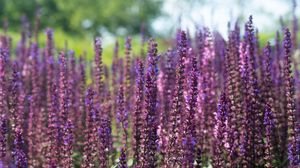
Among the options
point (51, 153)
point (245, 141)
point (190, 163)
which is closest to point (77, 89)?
point (51, 153)

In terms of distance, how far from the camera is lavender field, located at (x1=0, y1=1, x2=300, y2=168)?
4.68 meters

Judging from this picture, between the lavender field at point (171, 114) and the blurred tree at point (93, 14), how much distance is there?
3460cm

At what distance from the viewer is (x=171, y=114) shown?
484 cm

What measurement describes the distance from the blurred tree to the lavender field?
3460 cm

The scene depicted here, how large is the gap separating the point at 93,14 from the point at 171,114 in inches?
1534

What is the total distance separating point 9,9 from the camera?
43281 mm

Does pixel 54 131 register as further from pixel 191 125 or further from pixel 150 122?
pixel 191 125

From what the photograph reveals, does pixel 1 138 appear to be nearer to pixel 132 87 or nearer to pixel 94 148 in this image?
pixel 94 148

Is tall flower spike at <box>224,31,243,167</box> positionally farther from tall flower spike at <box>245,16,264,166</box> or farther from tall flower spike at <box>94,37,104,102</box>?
tall flower spike at <box>94,37,104,102</box>

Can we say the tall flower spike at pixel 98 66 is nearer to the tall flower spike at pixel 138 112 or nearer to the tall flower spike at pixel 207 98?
the tall flower spike at pixel 207 98

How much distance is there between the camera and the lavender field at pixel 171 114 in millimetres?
4680

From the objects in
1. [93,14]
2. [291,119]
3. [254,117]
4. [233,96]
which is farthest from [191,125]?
[93,14]

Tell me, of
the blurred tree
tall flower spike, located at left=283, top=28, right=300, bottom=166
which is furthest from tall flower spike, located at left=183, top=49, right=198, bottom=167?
the blurred tree

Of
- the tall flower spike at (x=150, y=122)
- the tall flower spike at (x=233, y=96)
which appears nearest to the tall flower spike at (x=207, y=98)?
the tall flower spike at (x=233, y=96)
